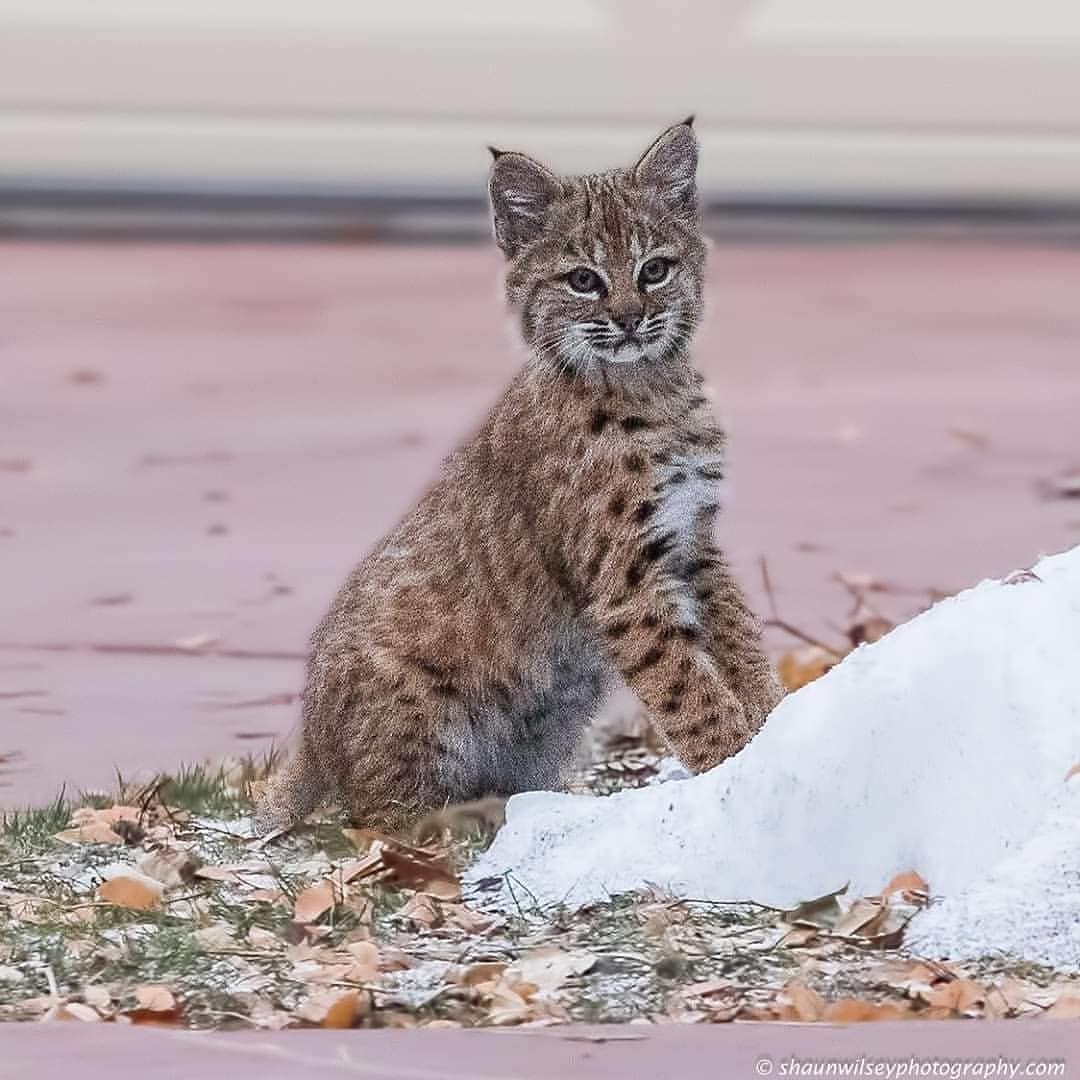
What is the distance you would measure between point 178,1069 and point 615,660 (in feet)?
6.12

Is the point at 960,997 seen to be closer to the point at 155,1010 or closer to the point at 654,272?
the point at 155,1010

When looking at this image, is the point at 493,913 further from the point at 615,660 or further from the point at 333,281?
the point at 333,281

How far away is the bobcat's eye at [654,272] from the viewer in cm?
617

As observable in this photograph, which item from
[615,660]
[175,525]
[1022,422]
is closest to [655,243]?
[615,660]

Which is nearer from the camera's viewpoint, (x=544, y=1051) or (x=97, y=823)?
(x=544, y=1051)

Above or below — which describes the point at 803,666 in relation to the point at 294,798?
above

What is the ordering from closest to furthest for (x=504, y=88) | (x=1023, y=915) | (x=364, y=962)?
(x=1023, y=915) → (x=364, y=962) → (x=504, y=88)

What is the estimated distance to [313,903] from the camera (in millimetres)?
5566

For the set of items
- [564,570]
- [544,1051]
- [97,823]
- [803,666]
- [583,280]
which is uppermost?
[583,280]

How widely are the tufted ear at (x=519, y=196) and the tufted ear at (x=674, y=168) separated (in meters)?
0.23

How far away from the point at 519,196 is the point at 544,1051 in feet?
8.02

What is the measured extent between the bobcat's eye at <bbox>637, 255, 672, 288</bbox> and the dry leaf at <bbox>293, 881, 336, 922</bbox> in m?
1.64

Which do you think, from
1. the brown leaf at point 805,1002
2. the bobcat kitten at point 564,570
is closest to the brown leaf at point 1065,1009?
the brown leaf at point 805,1002

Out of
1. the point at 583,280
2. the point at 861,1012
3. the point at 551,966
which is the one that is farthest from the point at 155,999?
the point at 583,280
